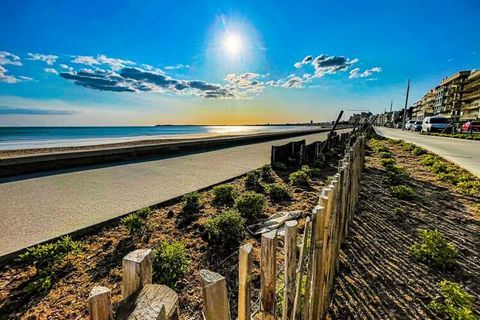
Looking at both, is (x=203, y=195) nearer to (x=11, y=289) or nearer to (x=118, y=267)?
(x=118, y=267)

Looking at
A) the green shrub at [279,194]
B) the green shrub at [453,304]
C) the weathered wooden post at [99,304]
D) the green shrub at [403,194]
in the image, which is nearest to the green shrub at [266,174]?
the green shrub at [279,194]

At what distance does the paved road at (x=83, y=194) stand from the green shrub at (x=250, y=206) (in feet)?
4.73

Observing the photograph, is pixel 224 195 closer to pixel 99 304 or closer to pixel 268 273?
pixel 268 273

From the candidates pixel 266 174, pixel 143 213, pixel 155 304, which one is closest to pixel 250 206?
A: pixel 143 213

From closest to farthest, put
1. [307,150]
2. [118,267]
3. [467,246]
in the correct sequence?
[118,267], [467,246], [307,150]

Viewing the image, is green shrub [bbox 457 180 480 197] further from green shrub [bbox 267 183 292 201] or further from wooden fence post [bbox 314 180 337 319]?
wooden fence post [bbox 314 180 337 319]

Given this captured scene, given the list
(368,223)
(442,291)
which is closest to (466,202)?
(368,223)

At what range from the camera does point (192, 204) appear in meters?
4.21

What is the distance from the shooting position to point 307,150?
861 centimetres

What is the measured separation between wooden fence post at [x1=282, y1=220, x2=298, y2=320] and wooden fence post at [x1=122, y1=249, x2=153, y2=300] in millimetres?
726

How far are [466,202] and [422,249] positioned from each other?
324cm

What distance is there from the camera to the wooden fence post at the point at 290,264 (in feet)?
4.35

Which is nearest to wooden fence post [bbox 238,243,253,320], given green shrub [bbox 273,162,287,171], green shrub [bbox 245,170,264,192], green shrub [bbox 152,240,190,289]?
green shrub [bbox 152,240,190,289]

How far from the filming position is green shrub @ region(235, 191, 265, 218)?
3.99m
